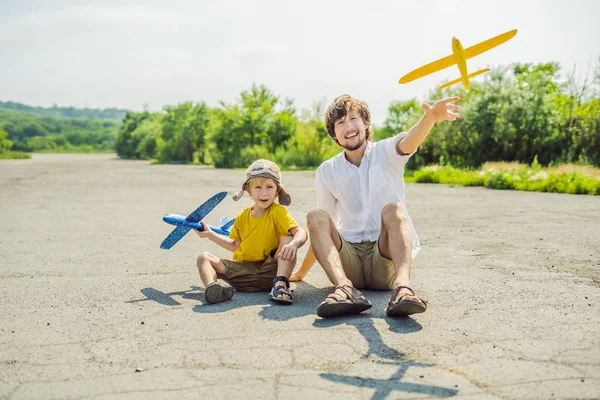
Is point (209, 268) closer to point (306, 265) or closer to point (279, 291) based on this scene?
point (279, 291)

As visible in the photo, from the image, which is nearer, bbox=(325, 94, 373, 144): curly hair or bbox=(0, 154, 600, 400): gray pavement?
bbox=(0, 154, 600, 400): gray pavement

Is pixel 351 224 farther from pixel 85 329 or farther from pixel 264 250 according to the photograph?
pixel 85 329

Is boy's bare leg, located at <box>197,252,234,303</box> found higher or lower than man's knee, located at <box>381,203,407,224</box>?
lower

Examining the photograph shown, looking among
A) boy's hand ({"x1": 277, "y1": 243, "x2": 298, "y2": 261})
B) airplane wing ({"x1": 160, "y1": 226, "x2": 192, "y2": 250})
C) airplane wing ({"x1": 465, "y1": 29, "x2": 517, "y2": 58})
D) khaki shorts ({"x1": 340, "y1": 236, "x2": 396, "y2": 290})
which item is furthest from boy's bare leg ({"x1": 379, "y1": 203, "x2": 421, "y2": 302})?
airplane wing ({"x1": 160, "y1": 226, "x2": 192, "y2": 250})

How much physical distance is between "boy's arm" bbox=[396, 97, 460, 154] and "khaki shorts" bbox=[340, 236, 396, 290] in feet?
2.43

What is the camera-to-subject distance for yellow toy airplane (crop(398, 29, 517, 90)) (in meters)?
3.29

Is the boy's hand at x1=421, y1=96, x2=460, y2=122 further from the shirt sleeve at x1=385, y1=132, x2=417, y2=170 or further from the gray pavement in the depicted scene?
the gray pavement

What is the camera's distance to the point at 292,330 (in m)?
3.36

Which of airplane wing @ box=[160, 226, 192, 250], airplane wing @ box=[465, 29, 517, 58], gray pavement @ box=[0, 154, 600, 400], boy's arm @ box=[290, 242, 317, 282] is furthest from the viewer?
airplane wing @ box=[160, 226, 192, 250]

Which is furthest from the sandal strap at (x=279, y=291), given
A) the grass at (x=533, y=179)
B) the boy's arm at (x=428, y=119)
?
the grass at (x=533, y=179)

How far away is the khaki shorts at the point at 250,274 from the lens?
4398 millimetres

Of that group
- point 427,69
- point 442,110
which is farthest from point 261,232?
point 427,69

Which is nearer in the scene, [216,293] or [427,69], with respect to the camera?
[427,69]

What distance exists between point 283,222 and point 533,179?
11.7m
